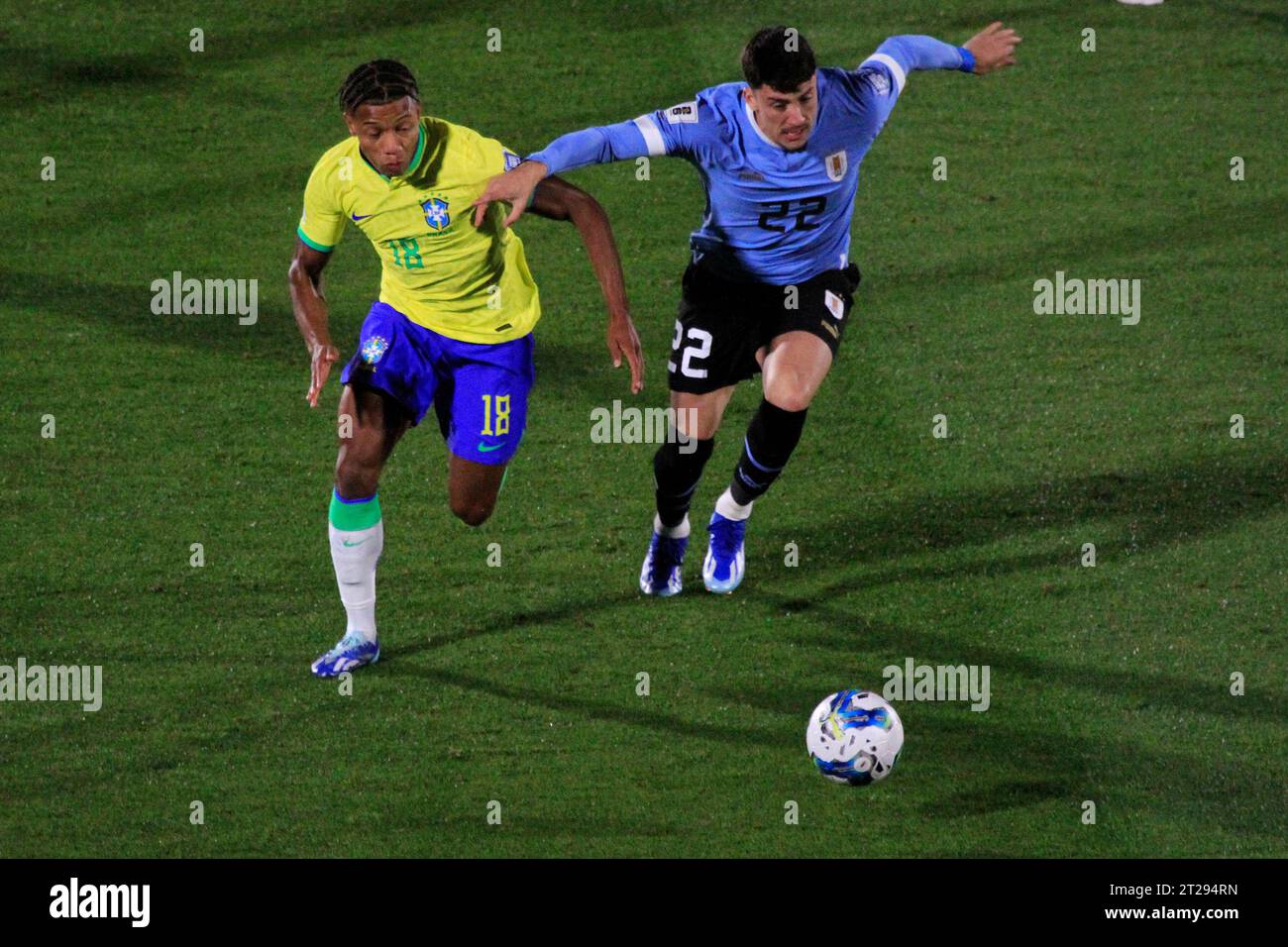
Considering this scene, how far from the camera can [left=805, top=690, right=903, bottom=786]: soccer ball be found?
19.5ft

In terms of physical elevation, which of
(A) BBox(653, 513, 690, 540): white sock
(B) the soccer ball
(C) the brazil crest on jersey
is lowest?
(B) the soccer ball

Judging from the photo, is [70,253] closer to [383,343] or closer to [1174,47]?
[383,343]

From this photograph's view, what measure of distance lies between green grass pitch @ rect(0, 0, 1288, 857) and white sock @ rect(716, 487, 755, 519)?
36cm

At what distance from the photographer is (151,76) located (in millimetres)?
11023

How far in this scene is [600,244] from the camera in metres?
6.22

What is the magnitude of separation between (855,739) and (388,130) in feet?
8.19

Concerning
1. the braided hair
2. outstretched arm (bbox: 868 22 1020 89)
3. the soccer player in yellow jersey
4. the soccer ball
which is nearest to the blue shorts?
the soccer player in yellow jersey

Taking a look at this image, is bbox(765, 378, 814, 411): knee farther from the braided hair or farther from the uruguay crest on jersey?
the braided hair

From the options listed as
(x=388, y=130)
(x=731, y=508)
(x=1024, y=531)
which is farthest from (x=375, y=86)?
(x=1024, y=531)

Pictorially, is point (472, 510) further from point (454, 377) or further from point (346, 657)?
point (346, 657)

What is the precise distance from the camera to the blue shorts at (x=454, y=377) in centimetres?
644

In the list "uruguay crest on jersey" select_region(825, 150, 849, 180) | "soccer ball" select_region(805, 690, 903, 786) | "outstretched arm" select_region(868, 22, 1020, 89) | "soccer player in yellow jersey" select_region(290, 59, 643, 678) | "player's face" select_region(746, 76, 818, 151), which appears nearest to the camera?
"soccer ball" select_region(805, 690, 903, 786)

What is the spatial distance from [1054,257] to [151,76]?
5.42 m

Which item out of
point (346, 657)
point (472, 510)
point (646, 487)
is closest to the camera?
point (346, 657)
